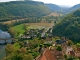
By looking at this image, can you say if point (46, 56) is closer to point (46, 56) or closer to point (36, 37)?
point (46, 56)

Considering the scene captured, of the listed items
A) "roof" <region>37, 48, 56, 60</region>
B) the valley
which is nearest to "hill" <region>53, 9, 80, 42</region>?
the valley

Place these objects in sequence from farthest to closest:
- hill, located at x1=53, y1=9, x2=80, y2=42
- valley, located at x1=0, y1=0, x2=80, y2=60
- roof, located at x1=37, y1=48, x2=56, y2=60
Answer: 1. hill, located at x1=53, y1=9, x2=80, y2=42
2. valley, located at x1=0, y1=0, x2=80, y2=60
3. roof, located at x1=37, y1=48, x2=56, y2=60

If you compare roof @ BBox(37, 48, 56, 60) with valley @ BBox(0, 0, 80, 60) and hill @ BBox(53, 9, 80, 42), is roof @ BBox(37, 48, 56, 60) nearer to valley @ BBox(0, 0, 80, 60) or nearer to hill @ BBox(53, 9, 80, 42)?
valley @ BBox(0, 0, 80, 60)

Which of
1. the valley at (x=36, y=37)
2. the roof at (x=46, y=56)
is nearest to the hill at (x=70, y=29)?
the valley at (x=36, y=37)

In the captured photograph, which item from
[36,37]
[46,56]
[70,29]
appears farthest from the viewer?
[70,29]

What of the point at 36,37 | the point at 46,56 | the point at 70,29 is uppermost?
the point at 46,56

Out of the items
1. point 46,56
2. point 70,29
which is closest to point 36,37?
point 70,29

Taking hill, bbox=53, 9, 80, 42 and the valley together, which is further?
hill, bbox=53, 9, 80, 42

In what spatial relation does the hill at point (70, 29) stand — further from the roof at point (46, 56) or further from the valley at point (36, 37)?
the roof at point (46, 56)

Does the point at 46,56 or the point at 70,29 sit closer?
the point at 46,56

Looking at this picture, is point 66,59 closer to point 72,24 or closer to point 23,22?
point 72,24

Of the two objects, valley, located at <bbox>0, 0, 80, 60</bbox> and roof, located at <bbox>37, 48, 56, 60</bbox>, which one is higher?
roof, located at <bbox>37, 48, 56, 60</bbox>

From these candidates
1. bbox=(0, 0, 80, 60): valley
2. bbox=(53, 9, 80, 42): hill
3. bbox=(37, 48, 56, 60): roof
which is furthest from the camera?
bbox=(53, 9, 80, 42): hill
